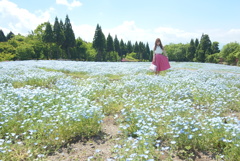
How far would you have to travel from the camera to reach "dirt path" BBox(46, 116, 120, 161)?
323cm

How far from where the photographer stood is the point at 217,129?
3.56 meters

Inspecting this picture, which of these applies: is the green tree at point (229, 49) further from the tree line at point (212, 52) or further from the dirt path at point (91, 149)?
the dirt path at point (91, 149)

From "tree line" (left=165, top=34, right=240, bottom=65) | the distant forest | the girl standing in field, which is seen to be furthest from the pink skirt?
"tree line" (left=165, top=34, right=240, bottom=65)

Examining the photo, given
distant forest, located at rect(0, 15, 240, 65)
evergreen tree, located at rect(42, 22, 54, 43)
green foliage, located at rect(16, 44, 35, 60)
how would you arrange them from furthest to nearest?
green foliage, located at rect(16, 44, 35, 60), distant forest, located at rect(0, 15, 240, 65), evergreen tree, located at rect(42, 22, 54, 43)

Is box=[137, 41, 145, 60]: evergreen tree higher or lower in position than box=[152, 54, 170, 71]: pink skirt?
higher

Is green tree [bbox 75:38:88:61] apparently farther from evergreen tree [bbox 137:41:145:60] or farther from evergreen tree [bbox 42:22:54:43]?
evergreen tree [bbox 137:41:145:60]

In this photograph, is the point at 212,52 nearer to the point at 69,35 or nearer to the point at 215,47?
the point at 215,47

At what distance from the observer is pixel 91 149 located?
3572 millimetres

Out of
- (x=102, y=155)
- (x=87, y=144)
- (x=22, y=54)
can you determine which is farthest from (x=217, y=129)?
(x=22, y=54)

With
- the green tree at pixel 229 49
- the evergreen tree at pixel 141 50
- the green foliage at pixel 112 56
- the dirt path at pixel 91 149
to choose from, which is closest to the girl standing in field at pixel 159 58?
the dirt path at pixel 91 149

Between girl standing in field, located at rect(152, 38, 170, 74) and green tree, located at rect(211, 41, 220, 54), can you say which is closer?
girl standing in field, located at rect(152, 38, 170, 74)

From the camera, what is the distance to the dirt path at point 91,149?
10.6 feet

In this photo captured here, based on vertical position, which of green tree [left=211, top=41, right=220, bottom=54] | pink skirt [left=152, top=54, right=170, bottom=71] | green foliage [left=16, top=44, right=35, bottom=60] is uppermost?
green tree [left=211, top=41, right=220, bottom=54]

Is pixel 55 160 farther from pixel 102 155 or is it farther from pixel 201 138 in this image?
pixel 201 138
